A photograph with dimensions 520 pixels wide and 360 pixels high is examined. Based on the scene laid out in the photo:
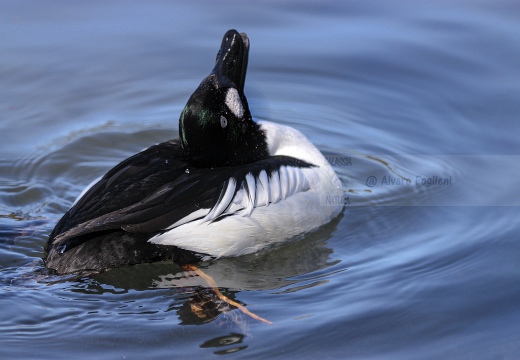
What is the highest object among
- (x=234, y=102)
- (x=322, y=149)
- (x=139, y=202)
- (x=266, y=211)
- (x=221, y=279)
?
(x=234, y=102)

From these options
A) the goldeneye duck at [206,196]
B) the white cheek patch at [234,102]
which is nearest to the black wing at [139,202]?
the goldeneye duck at [206,196]

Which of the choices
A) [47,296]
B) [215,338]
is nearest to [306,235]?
[215,338]

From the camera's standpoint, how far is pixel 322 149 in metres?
7.86

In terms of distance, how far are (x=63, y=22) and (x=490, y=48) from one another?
4979 mm

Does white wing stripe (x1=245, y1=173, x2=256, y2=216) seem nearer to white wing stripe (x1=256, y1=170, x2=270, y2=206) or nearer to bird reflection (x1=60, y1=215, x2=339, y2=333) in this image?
white wing stripe (x1=256, y1=170, x2=270, y2=206)

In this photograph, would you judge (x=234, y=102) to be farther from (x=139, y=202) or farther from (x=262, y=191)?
(x=139, y=202)

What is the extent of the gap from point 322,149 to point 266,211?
1752mm

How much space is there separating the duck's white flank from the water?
0.50 feet

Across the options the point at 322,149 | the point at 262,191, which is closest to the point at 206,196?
the point at 262,191

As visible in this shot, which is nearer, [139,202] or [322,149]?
[139,202]

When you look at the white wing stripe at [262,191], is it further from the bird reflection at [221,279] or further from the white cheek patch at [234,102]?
the white cheek patch at [234,102]

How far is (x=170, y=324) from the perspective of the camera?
213 inches

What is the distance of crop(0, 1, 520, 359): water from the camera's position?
532 cm

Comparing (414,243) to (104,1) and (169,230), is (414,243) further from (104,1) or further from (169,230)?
(104,1)
